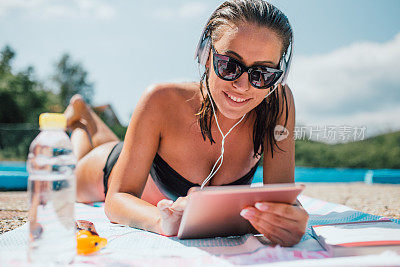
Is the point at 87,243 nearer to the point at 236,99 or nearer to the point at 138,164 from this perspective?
the point at 138,164

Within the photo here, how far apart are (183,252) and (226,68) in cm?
100

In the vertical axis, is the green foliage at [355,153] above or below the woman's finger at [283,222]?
below

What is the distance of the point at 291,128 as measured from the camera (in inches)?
90.7

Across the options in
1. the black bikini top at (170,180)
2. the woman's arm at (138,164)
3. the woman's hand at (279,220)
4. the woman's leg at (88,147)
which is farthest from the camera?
the woman's leg at (88,147)

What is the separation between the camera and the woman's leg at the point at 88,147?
3.41 metres

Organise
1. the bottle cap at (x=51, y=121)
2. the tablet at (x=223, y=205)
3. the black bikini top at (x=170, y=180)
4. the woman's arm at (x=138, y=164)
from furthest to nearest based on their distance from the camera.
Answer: the black bikini top at (x=170, y=180)
the woman's arm at (x=138, y=164)
the tablet at (x=223, y=205)
the bottle cap at (x=51, y=121)

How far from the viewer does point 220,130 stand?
2.25 metres

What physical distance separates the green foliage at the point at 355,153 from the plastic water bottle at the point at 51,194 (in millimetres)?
11618

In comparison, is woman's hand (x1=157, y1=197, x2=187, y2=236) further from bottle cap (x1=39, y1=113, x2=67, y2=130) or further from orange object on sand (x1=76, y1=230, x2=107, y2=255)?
bottle cap (x1=39, y1=113, x2=67, y2=130)

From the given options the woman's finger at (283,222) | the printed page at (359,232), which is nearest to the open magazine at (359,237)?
the printed page at (359,232)

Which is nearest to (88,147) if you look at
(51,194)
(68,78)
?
(51,194)

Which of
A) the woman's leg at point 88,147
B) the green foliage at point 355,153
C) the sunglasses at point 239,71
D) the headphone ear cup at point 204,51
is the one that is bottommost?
the green foliage at point 355,153

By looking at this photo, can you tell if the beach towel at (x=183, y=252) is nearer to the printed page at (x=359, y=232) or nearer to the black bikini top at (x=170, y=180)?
the printed page at (x=359, y=232)

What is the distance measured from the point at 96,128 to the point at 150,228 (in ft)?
8.65
